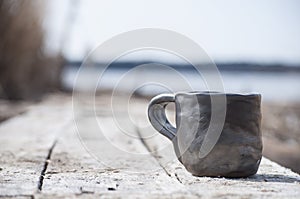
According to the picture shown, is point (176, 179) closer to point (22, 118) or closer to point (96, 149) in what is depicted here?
point (96, 149)

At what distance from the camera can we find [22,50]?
9016mm

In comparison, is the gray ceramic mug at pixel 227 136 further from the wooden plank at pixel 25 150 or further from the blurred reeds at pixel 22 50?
the blurred reeds at pixel 22 50

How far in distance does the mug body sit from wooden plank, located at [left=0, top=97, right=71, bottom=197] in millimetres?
587

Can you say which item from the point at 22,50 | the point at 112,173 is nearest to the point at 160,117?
the point at 112,173

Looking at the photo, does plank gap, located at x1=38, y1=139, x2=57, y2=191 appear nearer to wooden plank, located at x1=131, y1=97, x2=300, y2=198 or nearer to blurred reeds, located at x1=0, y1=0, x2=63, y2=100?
wooden plank, located at x1=131, y1=97, x2=300, y2=198

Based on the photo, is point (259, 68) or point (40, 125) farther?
point (259, 68)

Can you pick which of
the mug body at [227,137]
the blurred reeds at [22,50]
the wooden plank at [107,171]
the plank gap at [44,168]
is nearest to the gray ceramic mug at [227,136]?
the mug body at [227,137]

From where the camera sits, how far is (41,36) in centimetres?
977

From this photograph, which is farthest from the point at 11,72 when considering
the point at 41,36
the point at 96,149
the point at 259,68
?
the point at 259,68

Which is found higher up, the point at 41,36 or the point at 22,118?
the point at 41,36

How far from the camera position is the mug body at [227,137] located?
6.79 ft

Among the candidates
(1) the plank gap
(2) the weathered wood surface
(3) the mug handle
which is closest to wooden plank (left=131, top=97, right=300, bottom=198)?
(2) the weathered wood surface

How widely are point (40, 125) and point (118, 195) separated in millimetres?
2924

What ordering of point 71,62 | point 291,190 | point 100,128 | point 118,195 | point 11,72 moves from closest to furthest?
point 118,195 → point 291,190 → point 100,128 → point 11,72 → point 71,62
